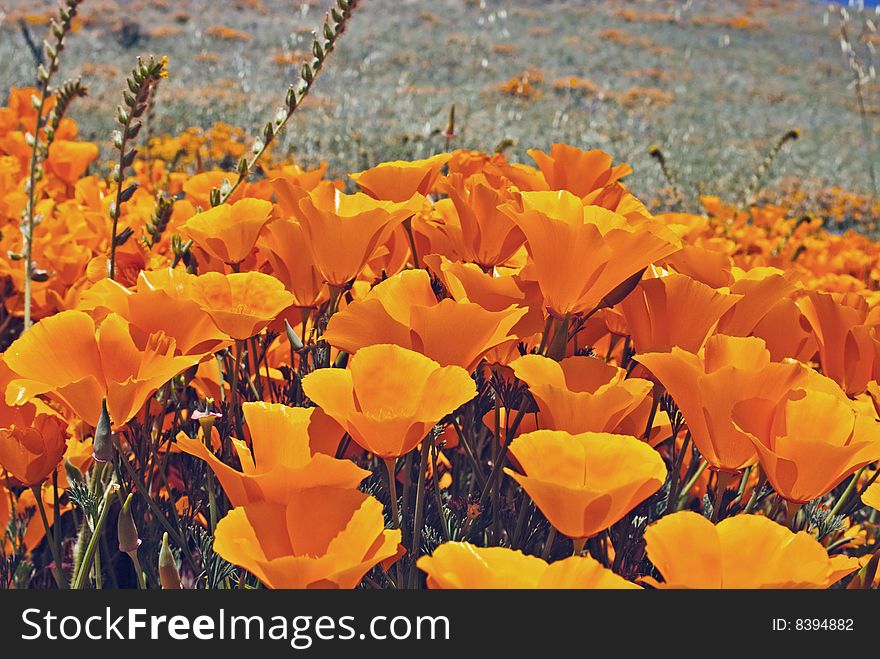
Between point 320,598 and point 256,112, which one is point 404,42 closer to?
point 256,112

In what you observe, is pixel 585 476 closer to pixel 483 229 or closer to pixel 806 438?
pixel 806 438

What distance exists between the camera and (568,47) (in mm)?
26859

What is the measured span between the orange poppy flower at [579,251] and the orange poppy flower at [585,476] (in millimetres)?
226

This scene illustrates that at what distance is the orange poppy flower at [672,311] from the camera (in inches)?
31.6

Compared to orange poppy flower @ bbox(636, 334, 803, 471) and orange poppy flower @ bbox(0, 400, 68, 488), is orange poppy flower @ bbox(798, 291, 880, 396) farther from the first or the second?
orange poppy flower @ bbox(0, 400, 68, 488)

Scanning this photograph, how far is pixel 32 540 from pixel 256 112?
1311cm

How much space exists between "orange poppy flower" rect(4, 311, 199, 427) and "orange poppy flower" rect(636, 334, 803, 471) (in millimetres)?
436

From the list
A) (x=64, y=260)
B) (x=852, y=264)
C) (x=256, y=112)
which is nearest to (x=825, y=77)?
(x=256, y=112)

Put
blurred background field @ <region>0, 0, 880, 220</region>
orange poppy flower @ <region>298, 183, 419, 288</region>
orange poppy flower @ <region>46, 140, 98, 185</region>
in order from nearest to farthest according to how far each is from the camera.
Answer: orange poppy flower @ <region>298, 183, 419, 288</region>
orange poppy flower @ <region>46, 140, 98, 185</region>
blurred background field @ <region>0, 0, 880, 220</region>

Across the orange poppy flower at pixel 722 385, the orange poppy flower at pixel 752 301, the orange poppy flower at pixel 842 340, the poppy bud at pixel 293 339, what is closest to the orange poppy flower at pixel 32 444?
the poppy bud at pixel 293 339

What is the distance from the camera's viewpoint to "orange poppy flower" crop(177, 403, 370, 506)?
0.60 m

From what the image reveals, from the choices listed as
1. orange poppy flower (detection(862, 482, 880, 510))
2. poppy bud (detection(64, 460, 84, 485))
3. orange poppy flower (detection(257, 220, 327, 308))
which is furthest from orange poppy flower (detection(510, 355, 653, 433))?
poppy bud (detection(64, 460, 84, 485))

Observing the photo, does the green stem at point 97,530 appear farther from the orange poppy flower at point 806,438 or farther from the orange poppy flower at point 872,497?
the orange poppy flower at point 872,497

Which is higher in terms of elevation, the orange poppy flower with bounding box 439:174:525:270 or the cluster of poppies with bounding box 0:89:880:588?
the orange poppy flower with bounding box 439:174:525:270
